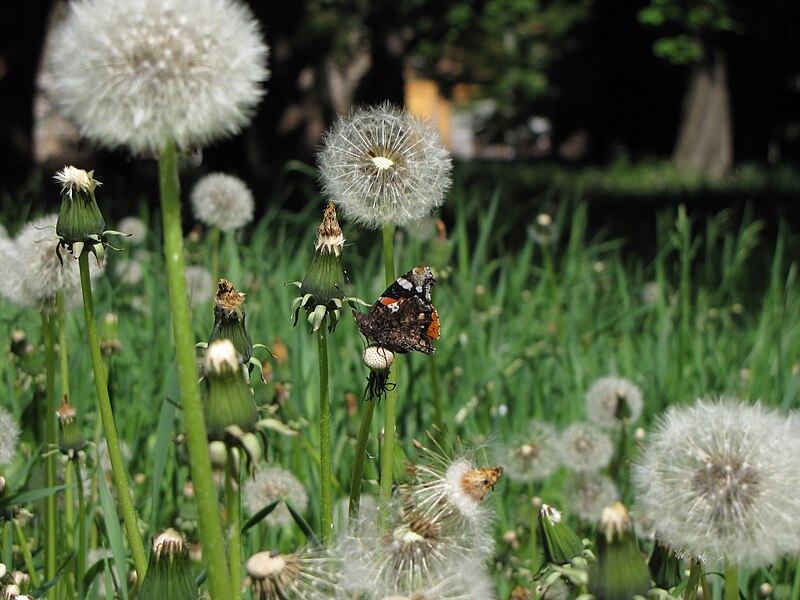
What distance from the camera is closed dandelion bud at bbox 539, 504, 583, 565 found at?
116 centimetres

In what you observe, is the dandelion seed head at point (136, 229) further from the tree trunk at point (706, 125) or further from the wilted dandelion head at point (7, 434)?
the tree trunk at point (706, 125)

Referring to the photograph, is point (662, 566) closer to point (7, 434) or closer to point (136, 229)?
point (7, 434)

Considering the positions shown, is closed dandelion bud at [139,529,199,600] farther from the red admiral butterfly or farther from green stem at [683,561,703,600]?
green stem at [683,561,703,600]

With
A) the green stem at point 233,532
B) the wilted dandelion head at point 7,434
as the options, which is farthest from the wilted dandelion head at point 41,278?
the green stem at point 233,532

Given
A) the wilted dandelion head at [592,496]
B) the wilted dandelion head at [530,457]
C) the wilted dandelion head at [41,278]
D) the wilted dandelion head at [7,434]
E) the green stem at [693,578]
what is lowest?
the wilted dandelion head at [592,496]

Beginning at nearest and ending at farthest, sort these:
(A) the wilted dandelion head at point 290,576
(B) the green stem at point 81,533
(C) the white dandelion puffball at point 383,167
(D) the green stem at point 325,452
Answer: (A) the wilted dandelion head at point 290,576 < (D) the green stem at point 325,452 < (C) the white dandelion puffball at point 383,167 < (B) the green stem at point 81,533

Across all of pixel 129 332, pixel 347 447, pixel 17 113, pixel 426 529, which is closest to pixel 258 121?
pixel 17 113

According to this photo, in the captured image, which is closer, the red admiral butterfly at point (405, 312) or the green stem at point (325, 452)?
the green stem at point (325, 452)

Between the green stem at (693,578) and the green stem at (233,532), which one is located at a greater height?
the green stem at (233,532)

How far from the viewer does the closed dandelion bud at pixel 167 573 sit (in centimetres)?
102

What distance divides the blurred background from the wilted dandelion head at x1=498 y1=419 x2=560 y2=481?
0.81m

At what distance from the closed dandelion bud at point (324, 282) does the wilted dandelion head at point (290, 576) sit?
0.33 m

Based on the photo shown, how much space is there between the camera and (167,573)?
1025 mm

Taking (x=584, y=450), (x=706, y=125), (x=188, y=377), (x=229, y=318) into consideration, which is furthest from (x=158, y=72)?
(x=706, y=125)
